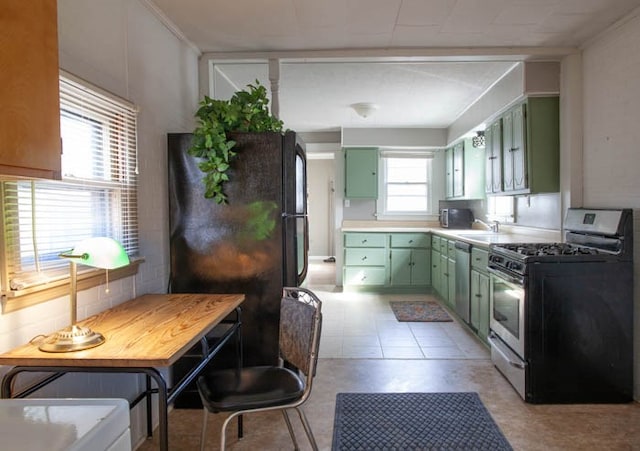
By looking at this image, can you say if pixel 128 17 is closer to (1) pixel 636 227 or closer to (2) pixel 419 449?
(2) pixel 419 449

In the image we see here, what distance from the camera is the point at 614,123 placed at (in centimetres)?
266

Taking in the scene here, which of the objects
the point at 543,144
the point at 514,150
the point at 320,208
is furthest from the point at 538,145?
the point at 320,208

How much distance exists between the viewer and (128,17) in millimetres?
2133

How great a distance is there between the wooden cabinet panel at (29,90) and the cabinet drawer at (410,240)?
466 centimetres

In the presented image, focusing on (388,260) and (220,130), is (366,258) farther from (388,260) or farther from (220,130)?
(220,130)

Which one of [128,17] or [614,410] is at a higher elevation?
[128,17]

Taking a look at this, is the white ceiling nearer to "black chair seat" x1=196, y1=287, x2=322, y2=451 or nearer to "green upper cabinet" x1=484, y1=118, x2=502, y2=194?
"green upper cabinet" x1=484, y1=118, x2=502, y2=194

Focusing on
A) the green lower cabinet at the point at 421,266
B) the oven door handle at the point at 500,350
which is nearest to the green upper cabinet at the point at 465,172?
the green lower cabinet at the point at 421,266

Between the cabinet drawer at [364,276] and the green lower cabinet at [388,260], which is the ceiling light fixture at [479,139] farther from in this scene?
the cabinet drawer at [364,276]

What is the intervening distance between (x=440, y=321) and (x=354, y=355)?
137 cm

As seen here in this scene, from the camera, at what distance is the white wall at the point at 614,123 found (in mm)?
2480

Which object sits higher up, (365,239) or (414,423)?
(365,239)

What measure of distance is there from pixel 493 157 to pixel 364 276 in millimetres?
2362

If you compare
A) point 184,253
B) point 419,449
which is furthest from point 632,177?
point 184,253
